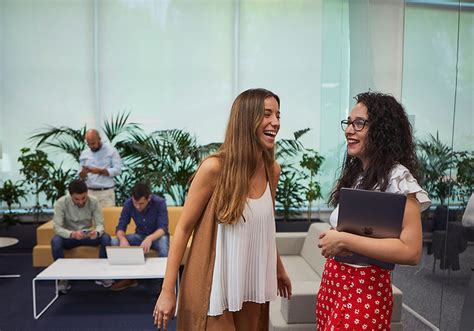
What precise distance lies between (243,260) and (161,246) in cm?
336

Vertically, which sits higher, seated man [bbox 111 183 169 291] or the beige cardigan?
the beige cardigan

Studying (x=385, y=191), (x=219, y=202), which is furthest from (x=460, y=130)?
(x=219, y=202)

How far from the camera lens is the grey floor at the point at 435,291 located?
A: 3191 millimetres

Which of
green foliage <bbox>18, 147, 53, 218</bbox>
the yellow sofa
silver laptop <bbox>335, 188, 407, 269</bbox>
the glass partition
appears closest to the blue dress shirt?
the yellow sofa

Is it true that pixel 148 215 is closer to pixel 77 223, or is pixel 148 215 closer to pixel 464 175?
pixel 77 223

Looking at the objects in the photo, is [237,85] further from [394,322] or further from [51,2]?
[394,322]

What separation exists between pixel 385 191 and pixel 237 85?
642 cm

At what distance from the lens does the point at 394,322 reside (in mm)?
2984

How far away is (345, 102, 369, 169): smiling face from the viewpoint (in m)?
1.69

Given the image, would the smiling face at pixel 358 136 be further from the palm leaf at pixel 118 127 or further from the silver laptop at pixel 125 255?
the palm leaf at pixel 118 127

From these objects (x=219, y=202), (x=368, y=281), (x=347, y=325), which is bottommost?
(x=347, y=325)

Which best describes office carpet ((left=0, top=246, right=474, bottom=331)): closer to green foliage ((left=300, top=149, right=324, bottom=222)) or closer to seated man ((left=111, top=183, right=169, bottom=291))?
seated man ((left=111, top=183, right=169, bottom=291))

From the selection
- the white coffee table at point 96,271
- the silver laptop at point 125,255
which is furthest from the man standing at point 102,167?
the silver laptop at point 125,255

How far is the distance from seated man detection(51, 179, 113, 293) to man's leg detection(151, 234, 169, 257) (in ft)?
1.82
